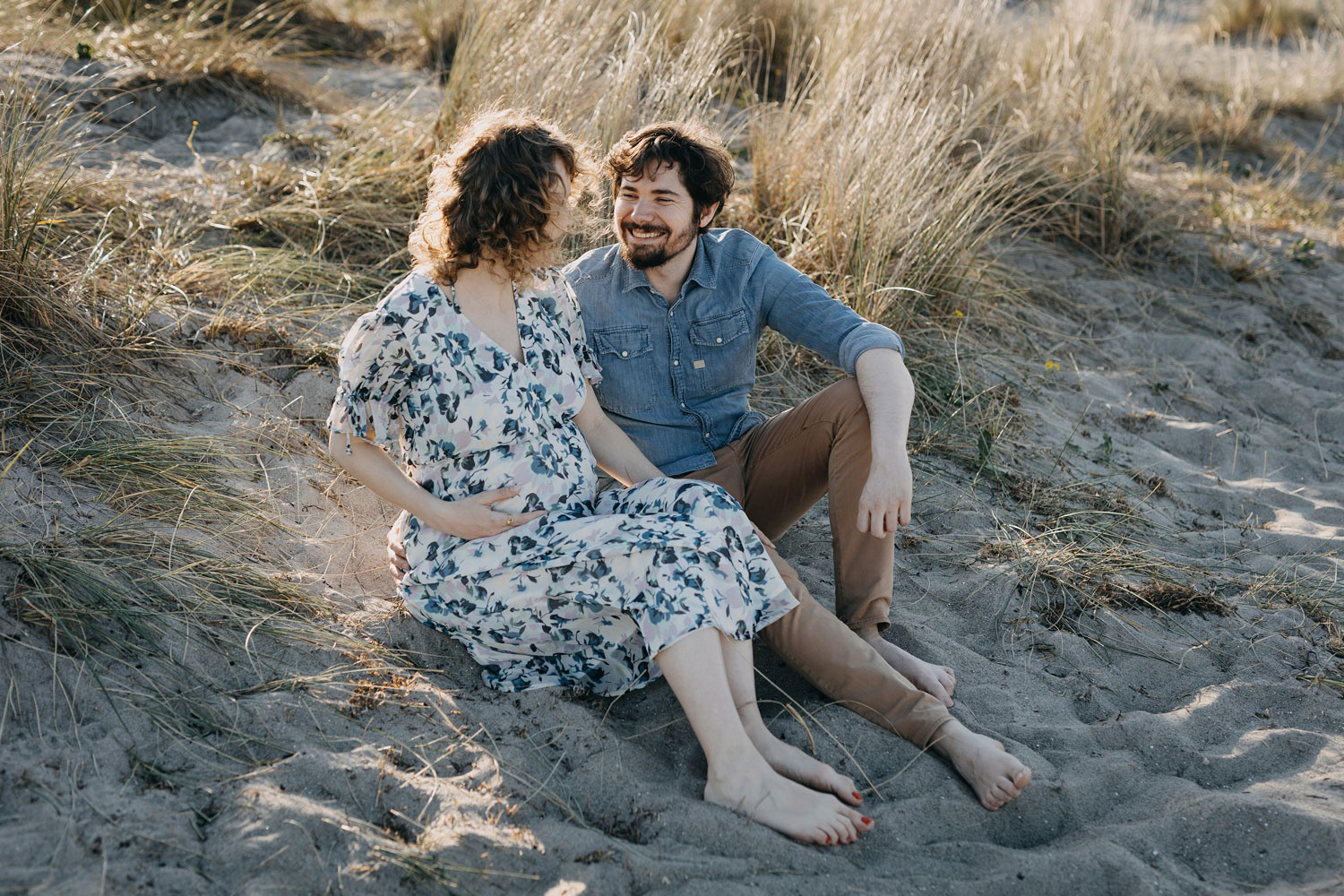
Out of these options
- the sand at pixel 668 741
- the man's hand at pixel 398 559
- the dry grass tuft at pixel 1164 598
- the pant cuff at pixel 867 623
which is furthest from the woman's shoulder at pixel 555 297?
the dry grass tuft at pixel 1164 598

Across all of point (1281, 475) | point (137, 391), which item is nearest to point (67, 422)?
point (137, 391)

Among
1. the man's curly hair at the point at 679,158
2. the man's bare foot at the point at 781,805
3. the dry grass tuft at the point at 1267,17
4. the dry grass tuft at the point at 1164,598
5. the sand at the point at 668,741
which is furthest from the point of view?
the dry grass tuft at the point at 1267,17

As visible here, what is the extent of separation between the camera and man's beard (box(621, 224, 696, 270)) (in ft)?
9.34

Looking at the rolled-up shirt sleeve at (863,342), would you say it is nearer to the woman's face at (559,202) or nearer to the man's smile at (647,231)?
the man's smile at (647,231)

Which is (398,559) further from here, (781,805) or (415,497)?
(781,805)

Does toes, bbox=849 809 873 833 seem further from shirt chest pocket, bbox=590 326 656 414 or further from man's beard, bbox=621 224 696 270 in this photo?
man's beard, bbox=621 224 696 270

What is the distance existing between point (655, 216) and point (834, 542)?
977mm

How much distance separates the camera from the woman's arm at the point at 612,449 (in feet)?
8.84

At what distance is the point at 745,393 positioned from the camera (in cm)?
310

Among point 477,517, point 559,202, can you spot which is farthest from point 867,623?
point 559,202

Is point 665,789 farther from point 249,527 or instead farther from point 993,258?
point 993,258

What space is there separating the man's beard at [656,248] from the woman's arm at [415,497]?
0.82 metres

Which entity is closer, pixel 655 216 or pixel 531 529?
pixel 531 529

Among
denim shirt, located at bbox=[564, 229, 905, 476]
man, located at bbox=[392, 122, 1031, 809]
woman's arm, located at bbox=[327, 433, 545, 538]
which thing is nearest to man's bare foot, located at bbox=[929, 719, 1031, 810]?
man, located at bbox=[392, 122, 1031, 809]
